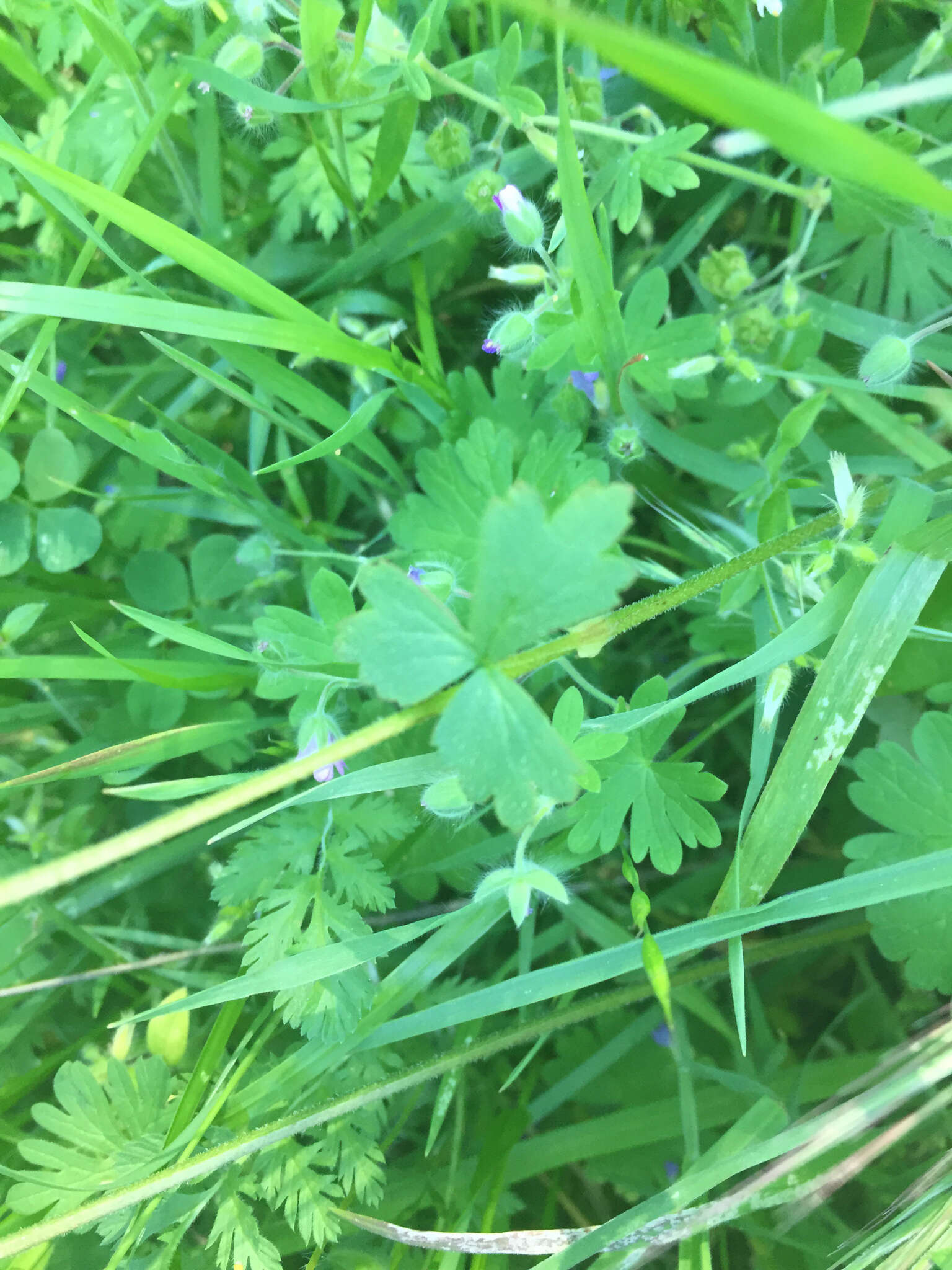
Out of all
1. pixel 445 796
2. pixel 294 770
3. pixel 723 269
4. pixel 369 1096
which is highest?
pixel 723 269

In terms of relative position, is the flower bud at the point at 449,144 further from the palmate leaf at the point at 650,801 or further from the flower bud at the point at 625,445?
the palmate leaf at the point at 650,801

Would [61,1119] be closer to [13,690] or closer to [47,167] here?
[13,690]

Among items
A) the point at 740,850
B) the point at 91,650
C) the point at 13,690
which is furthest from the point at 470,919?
the point at 13,690

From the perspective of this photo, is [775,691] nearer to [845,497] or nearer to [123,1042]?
[845,497]

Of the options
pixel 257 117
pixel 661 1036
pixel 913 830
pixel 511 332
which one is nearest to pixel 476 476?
pixel 511 332

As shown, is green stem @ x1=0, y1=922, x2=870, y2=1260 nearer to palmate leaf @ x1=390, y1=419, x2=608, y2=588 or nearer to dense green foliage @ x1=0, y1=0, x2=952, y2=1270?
dense green foliage @ x1=0, y1=0, x2=952, y2=1270

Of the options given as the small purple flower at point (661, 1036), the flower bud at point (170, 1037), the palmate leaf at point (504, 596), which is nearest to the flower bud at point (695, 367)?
the palmate leaf at point (504, 596)
